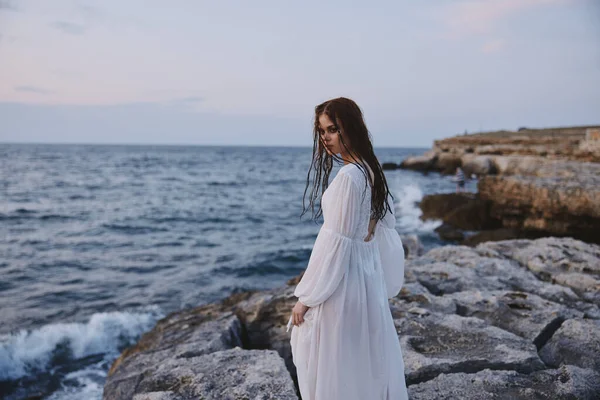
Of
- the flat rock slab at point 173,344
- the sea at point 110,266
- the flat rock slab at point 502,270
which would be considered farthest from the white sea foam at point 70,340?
the flat rock slab at point 502,270

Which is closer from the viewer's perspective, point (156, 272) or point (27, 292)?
point (27, 292)

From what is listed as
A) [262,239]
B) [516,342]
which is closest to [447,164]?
[262,239]

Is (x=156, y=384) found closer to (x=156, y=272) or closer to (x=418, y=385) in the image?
(x=418, y=385)

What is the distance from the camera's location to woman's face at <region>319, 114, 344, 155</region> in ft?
7.09

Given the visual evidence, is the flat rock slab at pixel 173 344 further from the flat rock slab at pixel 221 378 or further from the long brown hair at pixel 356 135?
the long brown hair at pixel 356 135

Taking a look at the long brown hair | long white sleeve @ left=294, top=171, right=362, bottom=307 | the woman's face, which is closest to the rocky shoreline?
long white sleeve @ left=294, top=171, right=362, bottom=307

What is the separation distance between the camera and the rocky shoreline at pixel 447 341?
9.54 feet

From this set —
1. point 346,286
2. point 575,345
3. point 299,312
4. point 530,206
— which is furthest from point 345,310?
point 530,206

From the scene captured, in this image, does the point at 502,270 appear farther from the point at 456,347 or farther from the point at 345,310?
the point at 345,310

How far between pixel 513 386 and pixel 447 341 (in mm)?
740

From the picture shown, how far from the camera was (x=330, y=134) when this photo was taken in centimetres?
217

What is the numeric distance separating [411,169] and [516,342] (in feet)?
155

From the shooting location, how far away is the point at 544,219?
11102mm

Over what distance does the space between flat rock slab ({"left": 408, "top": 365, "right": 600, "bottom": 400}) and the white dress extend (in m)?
0.66
